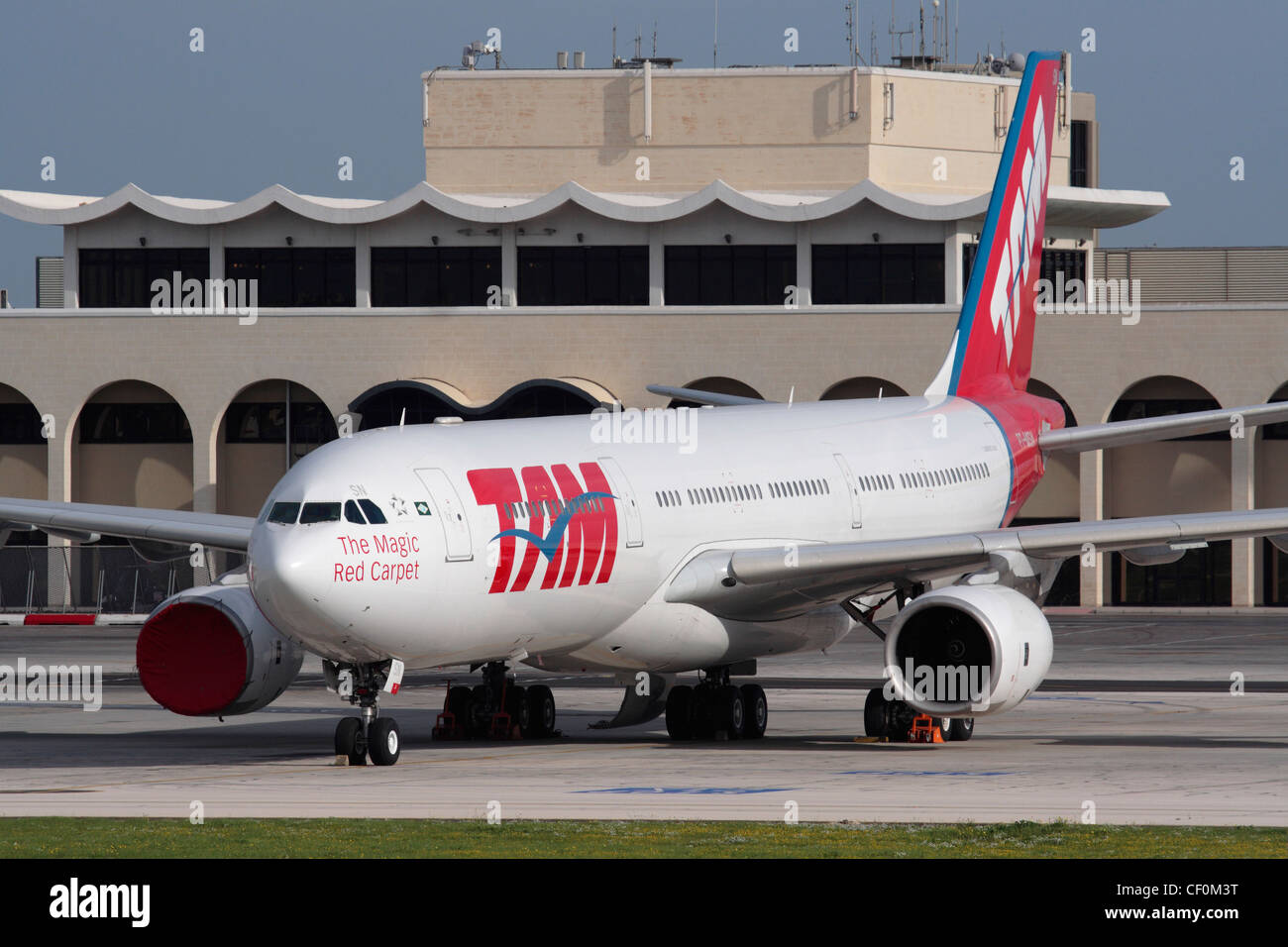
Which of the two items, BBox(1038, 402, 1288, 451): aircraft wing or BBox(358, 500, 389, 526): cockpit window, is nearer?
BBox(358, 500, 389, 526): cockpit window

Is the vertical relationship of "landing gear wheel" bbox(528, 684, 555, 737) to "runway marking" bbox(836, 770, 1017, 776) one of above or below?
below

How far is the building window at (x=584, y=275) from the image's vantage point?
64.9m

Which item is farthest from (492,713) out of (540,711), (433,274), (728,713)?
(433,274)

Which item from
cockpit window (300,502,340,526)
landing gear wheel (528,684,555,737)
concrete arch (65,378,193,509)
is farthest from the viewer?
concrete arch (65,378,193,509)

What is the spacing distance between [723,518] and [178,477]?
42.4 meters

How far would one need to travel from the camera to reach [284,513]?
Result: 20672 mm

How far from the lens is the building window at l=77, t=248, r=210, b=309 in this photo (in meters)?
66.3

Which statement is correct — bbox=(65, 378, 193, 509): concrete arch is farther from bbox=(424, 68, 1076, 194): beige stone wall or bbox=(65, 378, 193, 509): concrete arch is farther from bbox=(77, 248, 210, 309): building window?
bbox=(424, 68, 1076, 194): beige stone wall

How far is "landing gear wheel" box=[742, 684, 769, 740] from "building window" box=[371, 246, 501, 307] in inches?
1552

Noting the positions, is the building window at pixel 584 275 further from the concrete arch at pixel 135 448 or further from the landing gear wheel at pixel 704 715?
the landing gear wheel at pixel 704 715

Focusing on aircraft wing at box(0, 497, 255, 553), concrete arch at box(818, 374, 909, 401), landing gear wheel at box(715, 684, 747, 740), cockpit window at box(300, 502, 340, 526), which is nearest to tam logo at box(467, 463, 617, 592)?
cockpit window at box(300, 502, 340, 526)

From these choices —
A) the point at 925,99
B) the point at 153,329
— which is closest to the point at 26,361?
the point at 153,329

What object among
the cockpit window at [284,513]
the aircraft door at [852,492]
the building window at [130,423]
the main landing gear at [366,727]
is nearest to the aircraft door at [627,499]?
the main landing gear at [366,727]

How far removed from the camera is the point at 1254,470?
203ft
